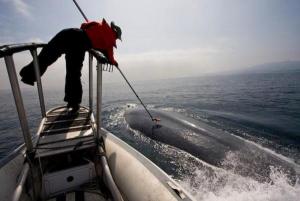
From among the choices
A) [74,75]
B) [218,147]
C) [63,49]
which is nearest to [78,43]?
[63,49]

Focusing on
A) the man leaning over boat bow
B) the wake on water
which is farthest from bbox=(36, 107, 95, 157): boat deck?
the wake on water

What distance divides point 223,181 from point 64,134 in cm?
534

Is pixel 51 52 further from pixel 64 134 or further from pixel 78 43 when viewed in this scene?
pixel 64 134

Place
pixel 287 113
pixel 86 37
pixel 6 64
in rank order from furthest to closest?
pixel 287 113
pixel 86 37
pixel 6 64

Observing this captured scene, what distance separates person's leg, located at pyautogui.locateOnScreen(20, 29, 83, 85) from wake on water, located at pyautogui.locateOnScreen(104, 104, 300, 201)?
4839 millimetres

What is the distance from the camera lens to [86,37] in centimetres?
451

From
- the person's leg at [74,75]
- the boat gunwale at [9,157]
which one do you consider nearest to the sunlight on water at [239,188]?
the person's leg at [74,75]

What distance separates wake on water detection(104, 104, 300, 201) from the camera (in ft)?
19.9

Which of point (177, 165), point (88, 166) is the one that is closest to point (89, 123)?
point (88, 166)

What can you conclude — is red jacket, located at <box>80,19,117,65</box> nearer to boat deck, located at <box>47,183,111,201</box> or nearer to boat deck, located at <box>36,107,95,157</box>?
boat deck, located at <box>36,107,95,157</box>

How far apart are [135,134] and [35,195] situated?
9460mm

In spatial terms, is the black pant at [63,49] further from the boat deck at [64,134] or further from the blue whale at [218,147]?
the blue whale at [218,147]

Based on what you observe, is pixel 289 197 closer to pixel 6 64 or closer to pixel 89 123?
pixel 89 123

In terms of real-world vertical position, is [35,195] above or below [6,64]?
below
